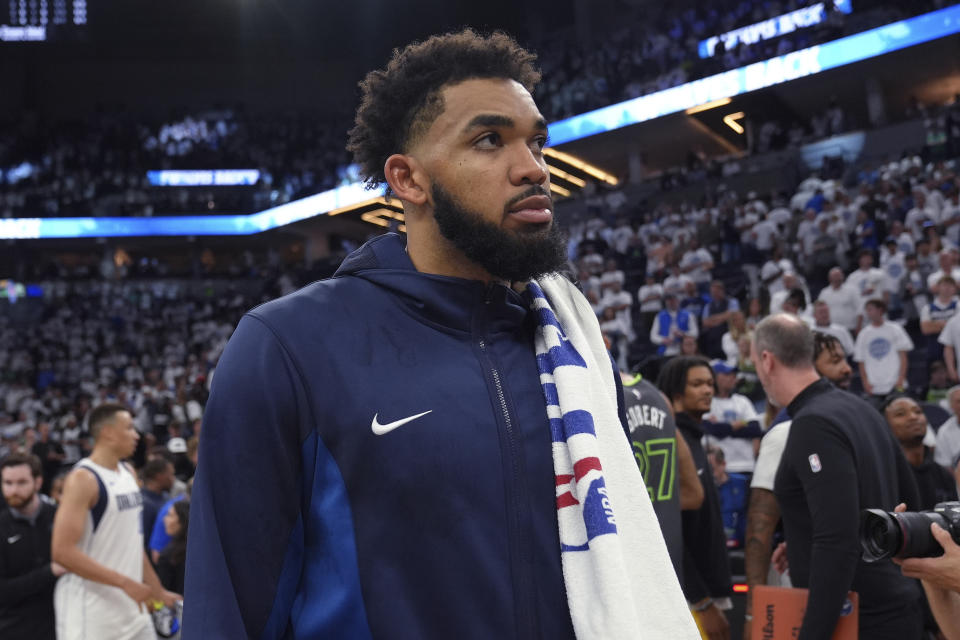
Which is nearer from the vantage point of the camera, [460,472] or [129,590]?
[460,472]

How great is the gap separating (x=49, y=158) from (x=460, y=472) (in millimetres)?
33368

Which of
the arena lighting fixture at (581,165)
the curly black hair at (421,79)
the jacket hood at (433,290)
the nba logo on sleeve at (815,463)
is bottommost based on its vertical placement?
the nba logo on sleeve at (815,463)

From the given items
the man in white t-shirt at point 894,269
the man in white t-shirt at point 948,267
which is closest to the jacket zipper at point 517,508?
the man in white t-shirt at point 948,267

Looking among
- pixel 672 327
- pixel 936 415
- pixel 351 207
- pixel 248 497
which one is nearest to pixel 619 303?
pixel 672 327

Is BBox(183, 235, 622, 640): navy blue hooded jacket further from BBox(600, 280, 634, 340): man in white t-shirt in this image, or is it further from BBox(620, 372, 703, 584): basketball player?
BBox(600, 280, 634, 340): man in white t-shirt

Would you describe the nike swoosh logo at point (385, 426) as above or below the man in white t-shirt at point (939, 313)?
below

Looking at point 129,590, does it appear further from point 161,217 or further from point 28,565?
point 161,217

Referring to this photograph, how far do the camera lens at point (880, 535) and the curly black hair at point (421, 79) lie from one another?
48.7 inches

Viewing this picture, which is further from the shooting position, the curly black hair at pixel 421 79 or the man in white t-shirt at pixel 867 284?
the man in white t-shirt at pixel 867 284

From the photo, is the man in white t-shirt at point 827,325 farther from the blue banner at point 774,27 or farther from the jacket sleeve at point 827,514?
A: the blue banner at point 774,27

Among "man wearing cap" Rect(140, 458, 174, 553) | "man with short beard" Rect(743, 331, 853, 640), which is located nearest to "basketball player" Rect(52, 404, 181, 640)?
"man wearing cap" Rect(140, 458, 174, 553)

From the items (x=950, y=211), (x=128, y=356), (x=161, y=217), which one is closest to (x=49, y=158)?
(x=161, y=217)

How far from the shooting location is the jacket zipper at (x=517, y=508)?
1.28 metres

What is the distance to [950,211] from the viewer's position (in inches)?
428
